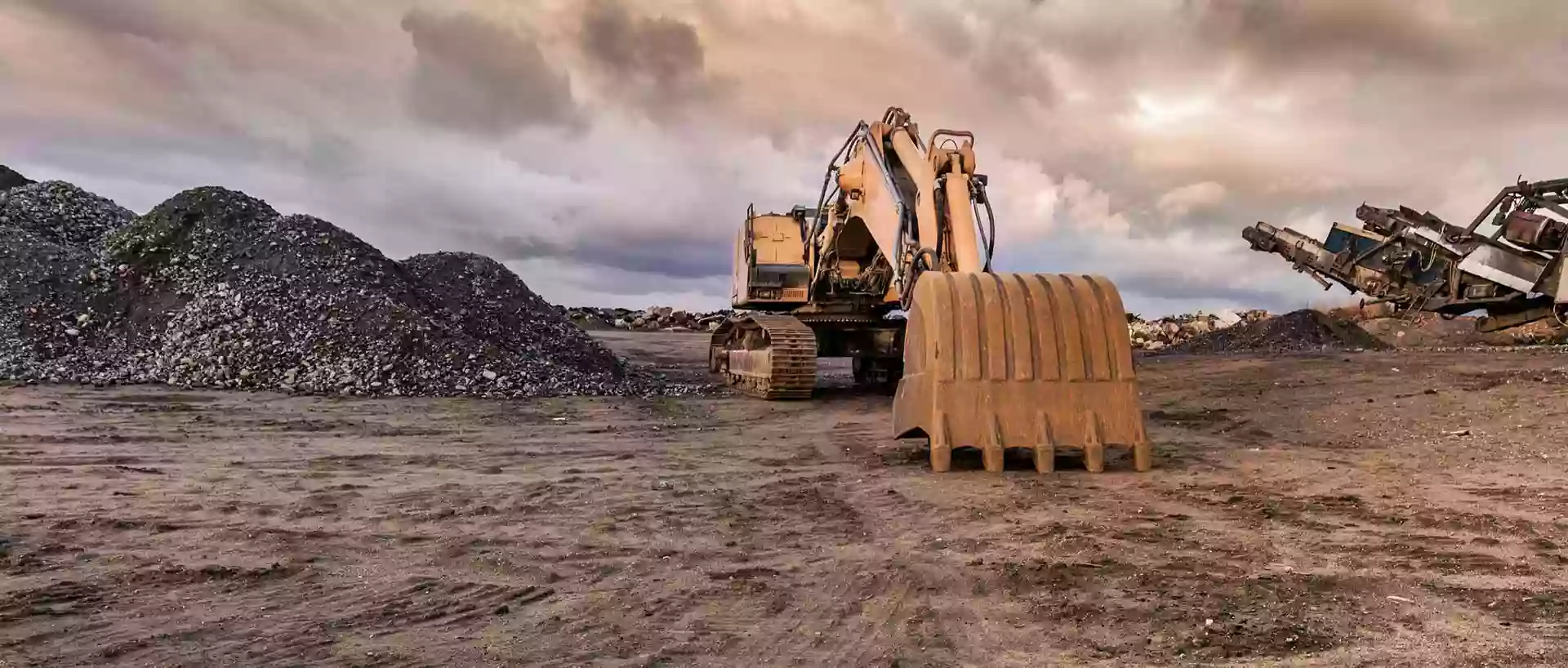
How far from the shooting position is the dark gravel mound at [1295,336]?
60.6 ft

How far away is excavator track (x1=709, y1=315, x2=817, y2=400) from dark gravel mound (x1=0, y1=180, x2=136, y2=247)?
1137cm

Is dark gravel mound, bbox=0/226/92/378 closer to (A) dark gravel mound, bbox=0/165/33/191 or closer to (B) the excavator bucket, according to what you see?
(A) dark gravel mound, bbox=0/165/33/191

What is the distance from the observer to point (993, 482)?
5559 millimetres

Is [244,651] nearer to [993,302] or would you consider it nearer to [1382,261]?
[993,302]

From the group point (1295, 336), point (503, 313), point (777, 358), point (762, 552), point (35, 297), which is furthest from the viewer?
point (1295, 336)

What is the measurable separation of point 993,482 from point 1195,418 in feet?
16.1

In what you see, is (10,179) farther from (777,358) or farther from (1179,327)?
(1179,327)

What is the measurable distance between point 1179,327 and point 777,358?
17.0 m

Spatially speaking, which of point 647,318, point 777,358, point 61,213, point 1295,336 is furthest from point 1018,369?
point 647,318

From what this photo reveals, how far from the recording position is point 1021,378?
19.9ft

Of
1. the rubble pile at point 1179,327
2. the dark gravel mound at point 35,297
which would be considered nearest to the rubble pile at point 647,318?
the rubble pile at point 1179,327

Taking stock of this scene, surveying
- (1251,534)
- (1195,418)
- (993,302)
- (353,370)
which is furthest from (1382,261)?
(353,370)

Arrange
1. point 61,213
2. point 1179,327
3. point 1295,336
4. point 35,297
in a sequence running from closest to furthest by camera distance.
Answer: point 35,297 < point 61,213 < point 1295,336 < point 1179,327

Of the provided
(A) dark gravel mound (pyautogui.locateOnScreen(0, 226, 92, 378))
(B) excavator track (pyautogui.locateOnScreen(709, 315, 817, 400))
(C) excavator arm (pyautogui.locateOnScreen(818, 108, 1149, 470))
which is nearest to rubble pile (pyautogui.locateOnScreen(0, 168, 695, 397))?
(A) dark gravel mound (pyautogui.locateOnScreen(0, 226, 92, 378))
